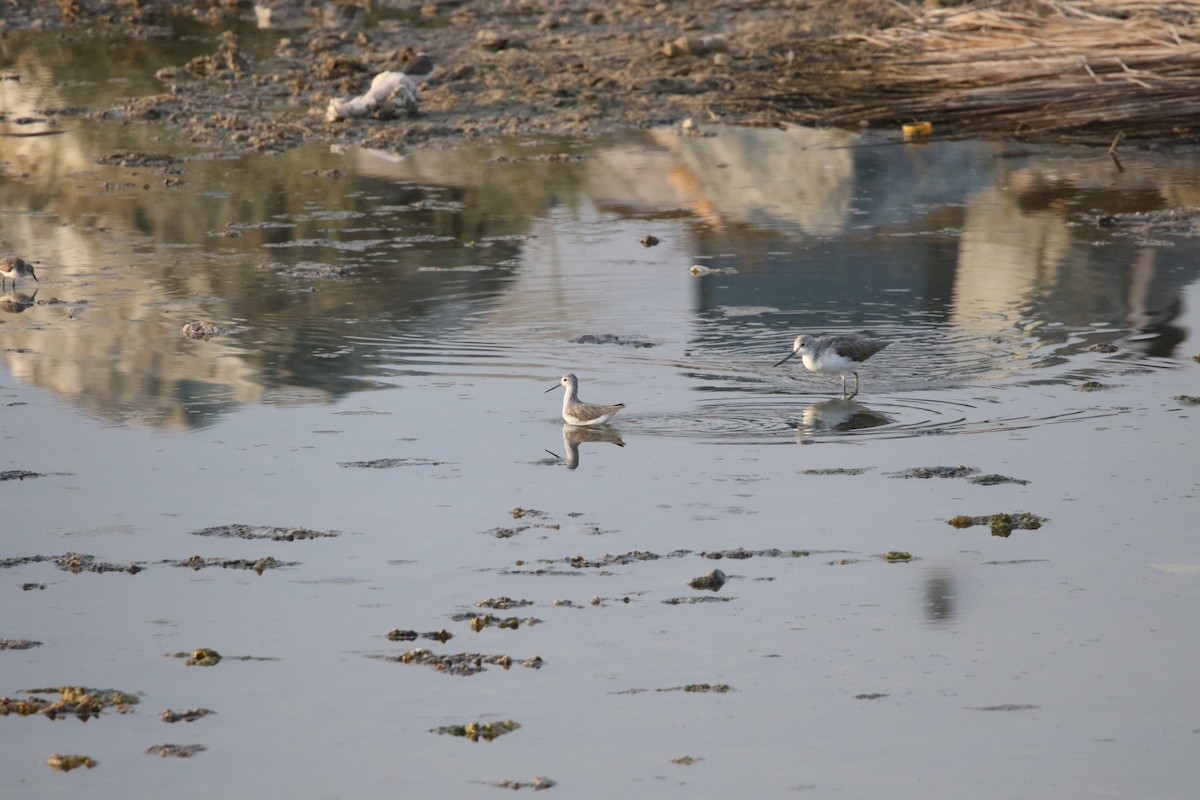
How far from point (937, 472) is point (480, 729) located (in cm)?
344

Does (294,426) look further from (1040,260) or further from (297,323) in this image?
(1040,260)

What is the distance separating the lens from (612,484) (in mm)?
8469

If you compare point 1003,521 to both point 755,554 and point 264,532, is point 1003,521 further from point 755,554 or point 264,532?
point 264,532

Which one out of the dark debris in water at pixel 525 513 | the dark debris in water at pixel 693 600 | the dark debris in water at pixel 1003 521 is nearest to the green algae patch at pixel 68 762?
the dark debris in water at pixel 693 600

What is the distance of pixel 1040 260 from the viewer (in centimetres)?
1312

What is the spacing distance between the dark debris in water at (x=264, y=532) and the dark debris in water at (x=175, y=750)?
2.06m

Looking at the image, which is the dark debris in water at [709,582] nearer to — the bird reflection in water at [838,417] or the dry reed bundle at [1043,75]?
the bird reflection in water at [838,417]

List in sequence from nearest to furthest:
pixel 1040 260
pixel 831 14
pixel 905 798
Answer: pixel 905 798
pixel 1040 260
pixel 831 14

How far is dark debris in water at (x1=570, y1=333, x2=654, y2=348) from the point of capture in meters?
11.1

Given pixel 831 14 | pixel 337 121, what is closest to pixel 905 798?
pixel 337 121

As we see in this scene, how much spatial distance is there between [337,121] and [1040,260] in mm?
8573

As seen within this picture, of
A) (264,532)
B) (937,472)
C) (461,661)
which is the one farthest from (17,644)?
(937,472)

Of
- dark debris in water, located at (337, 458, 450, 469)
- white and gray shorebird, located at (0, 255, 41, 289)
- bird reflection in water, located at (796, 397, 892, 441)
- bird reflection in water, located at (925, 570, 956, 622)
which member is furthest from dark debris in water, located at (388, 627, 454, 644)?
white and gray shorebird, located at (0, 255, 41, 289)

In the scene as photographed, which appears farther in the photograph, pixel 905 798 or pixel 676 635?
pixel 676 635
